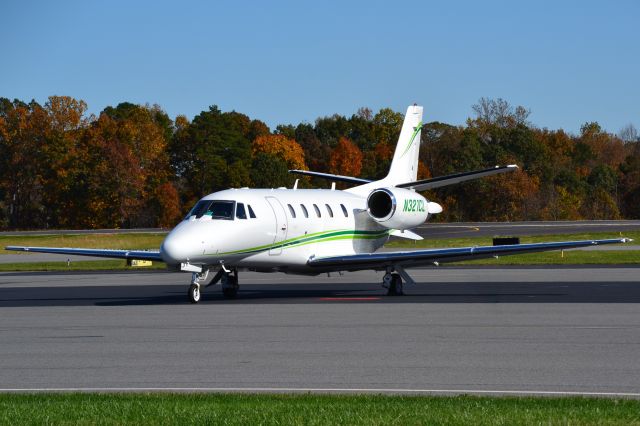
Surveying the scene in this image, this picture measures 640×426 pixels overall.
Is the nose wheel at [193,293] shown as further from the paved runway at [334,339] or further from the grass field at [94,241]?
the grass field at [94,241]

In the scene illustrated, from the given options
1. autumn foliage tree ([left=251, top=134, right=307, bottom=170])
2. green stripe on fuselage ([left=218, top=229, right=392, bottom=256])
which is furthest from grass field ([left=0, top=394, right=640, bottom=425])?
autumn foliage tree ([left=251, top=134, right=307, bottom=170])

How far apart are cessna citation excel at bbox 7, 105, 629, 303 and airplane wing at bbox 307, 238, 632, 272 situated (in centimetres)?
2

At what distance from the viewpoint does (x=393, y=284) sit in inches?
1059

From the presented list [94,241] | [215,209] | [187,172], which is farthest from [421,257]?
[187,172]

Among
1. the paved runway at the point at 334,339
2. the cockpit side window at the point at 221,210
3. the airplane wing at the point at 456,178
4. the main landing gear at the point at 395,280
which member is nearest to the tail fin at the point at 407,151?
the airplane wing at the point at 456,178

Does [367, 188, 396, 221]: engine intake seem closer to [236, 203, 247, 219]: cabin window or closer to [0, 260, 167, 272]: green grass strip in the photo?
[236, 203, 247, 219]: cabin window

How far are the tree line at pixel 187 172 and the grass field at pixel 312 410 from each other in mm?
88292

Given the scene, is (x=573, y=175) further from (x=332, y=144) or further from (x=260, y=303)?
(x=260, y=303)

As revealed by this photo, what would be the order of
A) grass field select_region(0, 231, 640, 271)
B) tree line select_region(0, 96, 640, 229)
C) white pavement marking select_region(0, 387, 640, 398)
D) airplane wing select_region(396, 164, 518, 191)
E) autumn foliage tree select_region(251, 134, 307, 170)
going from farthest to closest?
1. autumn foliage tree select_region(251, 134, 307, 170)
2. tree line select_region(0, 96, 640, 229)
3. grass field select_region(0, 231, 640, 271)
4. airplane wing select_region(396, 164, 518, 191)
5. white pavement marking select_region(0, 387, 640, 398)

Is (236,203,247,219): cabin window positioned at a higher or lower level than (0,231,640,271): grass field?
higher

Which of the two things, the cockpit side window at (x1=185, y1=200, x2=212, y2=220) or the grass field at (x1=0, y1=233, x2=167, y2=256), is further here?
the grass field at (x1=0, y1=233, x2=167, y2=256)

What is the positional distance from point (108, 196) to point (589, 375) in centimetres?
8863

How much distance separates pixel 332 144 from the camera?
142 m

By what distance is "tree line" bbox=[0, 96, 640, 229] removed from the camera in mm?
→ 99000
